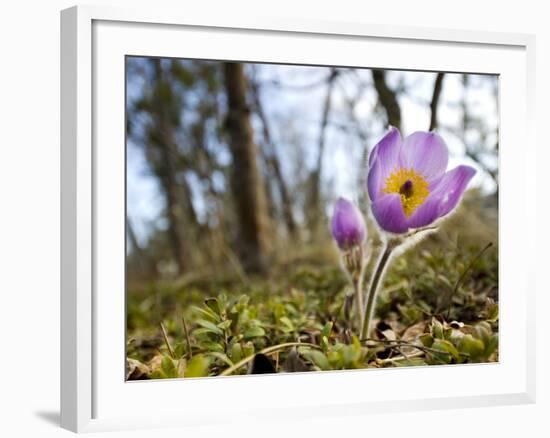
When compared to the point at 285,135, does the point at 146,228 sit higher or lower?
lower

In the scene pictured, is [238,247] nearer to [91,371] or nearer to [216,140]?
[216,140]

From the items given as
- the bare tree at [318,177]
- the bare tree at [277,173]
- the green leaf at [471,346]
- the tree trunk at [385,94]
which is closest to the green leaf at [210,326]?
the green leaf at [471,346]

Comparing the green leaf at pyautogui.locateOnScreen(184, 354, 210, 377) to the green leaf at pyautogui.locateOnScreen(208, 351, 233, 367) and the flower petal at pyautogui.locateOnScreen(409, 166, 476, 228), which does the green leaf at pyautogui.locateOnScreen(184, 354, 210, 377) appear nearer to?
the green leaf at pyautogui.locateOnScreen(208, 351, 233, 367)

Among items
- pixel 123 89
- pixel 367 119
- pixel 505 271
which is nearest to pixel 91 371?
pixel 123 89

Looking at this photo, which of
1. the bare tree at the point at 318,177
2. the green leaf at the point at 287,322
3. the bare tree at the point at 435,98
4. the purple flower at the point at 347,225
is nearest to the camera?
the green leaf at the point at 287,322

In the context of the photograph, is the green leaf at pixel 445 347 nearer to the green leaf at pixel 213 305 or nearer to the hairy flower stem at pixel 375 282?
the hairy flower stem at pixel 375 282

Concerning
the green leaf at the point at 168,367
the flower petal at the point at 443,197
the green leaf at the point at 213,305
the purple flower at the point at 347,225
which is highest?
the flower petal at the point at 443,197
